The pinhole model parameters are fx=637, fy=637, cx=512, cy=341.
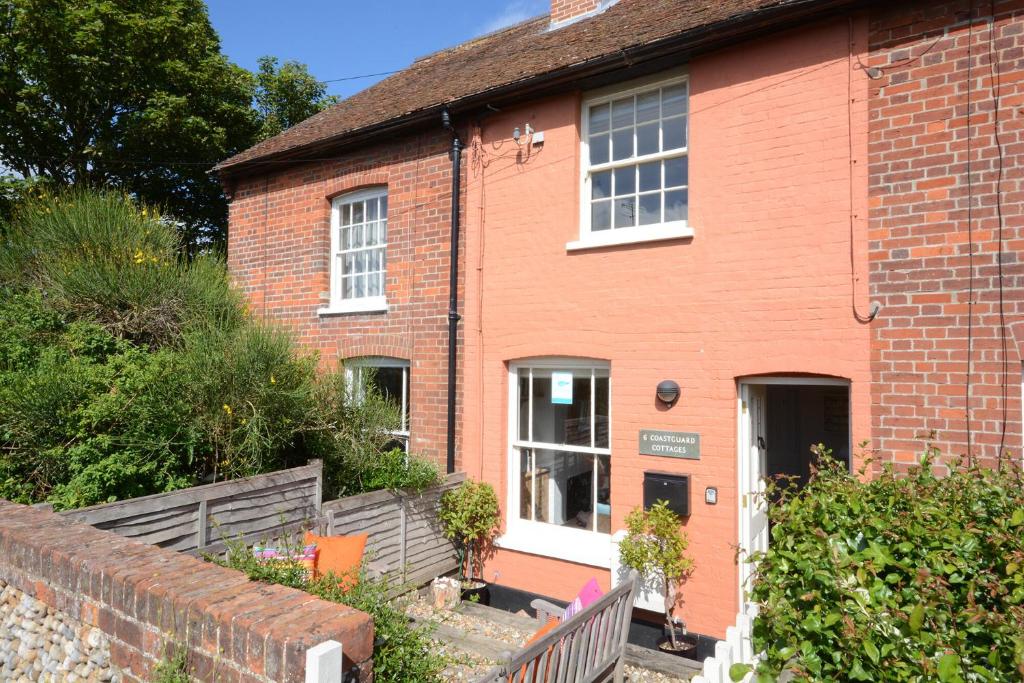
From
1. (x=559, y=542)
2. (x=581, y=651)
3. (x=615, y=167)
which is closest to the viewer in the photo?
(x=581, y=651)

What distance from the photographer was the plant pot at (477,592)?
7613 millimetres

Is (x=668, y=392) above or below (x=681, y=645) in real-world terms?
above

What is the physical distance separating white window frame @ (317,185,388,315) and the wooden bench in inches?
219

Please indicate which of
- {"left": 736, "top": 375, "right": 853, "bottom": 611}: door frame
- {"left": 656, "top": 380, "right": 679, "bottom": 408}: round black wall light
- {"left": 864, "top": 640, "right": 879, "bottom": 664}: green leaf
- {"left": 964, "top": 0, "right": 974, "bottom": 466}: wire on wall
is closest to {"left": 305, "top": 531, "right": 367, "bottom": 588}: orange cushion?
{"left": 656, "top": 380, "right": 679, "bottom": 408}: round black wall light

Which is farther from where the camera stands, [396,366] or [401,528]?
[396,366]

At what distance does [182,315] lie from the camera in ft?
27.2

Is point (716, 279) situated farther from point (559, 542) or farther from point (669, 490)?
point (559, 542)

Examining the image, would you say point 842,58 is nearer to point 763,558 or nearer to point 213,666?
point 763,558

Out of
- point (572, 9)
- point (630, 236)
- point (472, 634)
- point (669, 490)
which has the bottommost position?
point (472, 634)

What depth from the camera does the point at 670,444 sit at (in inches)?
256

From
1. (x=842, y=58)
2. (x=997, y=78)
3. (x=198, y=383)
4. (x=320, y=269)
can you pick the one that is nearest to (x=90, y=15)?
(x=320, y=269)

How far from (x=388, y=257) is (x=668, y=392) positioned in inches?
180

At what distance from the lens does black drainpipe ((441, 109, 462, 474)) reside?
8109 millimetres

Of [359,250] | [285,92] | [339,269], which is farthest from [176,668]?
[285,92]
